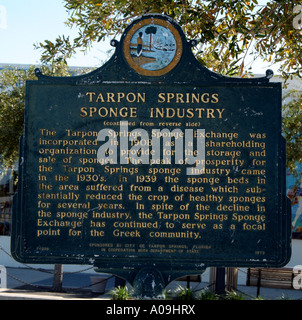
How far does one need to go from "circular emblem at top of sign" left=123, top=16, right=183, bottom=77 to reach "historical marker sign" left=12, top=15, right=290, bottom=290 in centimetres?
1

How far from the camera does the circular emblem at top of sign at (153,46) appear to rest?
547cm

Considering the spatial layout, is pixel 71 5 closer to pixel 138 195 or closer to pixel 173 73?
pixel 173 73

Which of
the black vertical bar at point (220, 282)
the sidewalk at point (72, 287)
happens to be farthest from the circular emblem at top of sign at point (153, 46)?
the sidewalk at point (72, 287)

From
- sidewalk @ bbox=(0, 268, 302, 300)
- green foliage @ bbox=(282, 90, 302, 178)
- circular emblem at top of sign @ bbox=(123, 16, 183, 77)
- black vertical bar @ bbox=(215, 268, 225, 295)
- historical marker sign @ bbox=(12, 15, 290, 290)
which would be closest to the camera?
historical marker sign @ bbox=(12, 15, 290, 290)

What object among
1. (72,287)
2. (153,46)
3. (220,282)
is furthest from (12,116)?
(153,46)

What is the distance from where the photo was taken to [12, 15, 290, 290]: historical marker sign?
529 centimetres

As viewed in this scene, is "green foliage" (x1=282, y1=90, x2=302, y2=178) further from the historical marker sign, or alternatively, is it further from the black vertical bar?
the historical marker sign

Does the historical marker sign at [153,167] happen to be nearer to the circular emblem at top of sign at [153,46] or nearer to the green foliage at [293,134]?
the circular emblem at top of sign at [153,46]

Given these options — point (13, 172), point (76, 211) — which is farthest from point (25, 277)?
point (76, 211)

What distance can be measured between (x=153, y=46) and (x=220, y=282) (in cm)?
598

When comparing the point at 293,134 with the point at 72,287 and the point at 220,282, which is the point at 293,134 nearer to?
the point at 220,282

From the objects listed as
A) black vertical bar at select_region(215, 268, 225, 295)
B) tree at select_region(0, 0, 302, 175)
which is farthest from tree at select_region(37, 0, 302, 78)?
black vertical bar at select_region(215, 268, 225, 295)

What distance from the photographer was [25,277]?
15.6m

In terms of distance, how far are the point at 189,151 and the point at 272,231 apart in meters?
1.27
